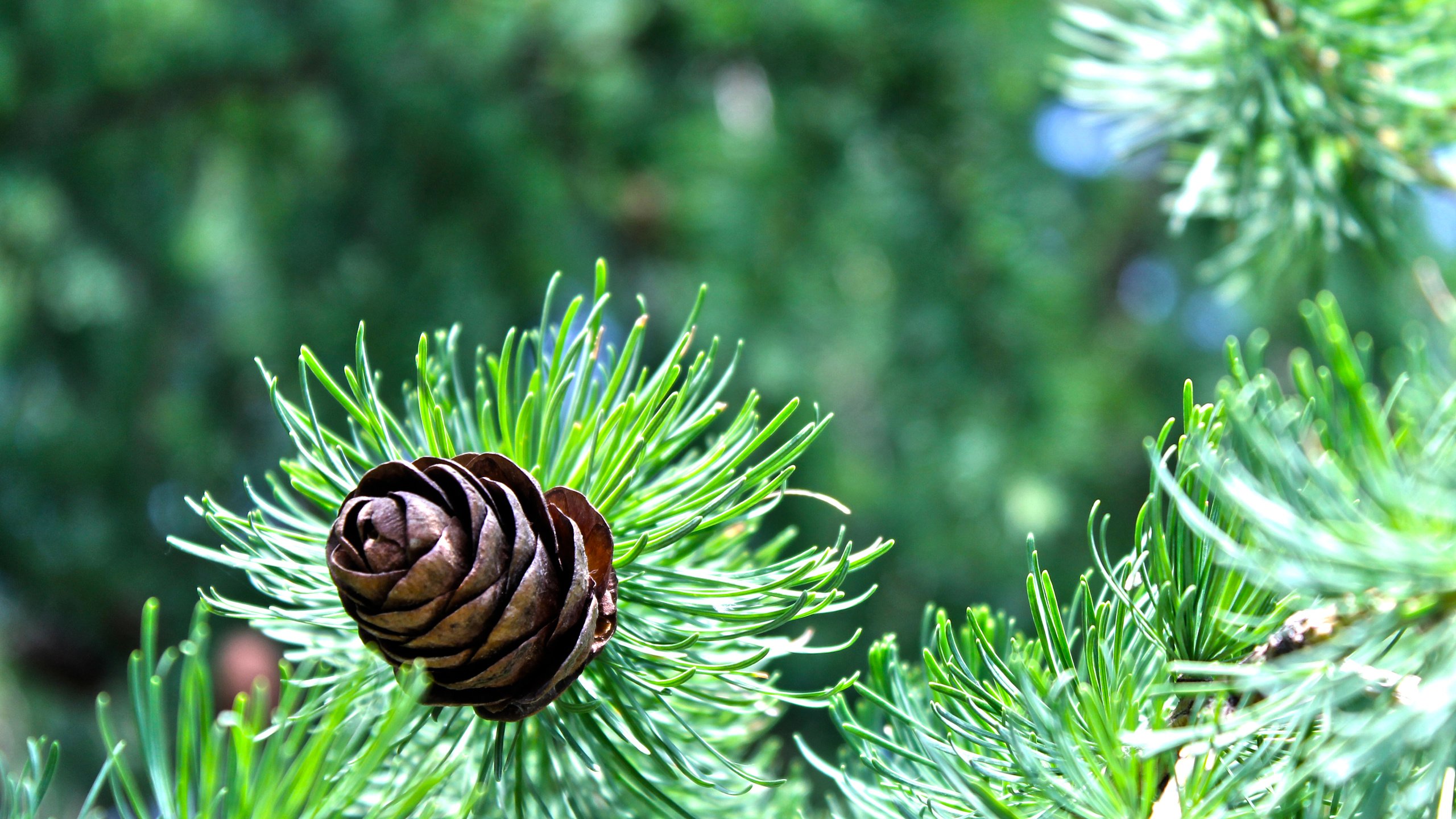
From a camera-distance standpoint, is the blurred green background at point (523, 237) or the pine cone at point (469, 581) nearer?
the pine cone at point (469, 581)

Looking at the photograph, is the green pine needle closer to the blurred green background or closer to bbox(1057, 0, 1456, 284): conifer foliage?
bbox(1057, 0, 1456, 284): conifer foliage

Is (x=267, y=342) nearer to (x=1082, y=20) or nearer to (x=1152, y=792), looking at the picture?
(x=1082, y=20)

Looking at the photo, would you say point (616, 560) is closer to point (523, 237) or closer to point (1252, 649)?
point (1252, 649)

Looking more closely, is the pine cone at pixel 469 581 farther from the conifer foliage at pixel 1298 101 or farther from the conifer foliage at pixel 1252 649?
the conifer foliage at pixel 1298 101

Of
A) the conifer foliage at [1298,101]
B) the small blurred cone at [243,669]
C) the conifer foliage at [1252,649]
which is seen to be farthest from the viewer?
the small blurred cone at [243,669]

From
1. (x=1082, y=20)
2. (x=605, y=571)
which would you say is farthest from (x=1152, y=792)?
(x=1082, y=20)

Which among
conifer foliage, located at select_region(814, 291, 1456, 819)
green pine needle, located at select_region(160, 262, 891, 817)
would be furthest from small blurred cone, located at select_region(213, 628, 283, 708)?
conifer foliage, located at select_region(814, 291, 1456, 819)

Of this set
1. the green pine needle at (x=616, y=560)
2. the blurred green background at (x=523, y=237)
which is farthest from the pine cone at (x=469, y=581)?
the blurred green background at (x=523, y=237)
